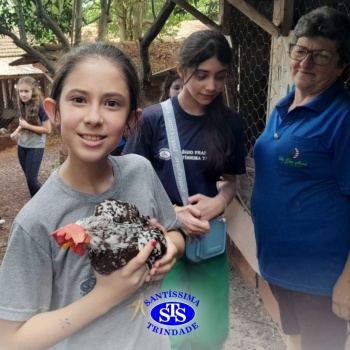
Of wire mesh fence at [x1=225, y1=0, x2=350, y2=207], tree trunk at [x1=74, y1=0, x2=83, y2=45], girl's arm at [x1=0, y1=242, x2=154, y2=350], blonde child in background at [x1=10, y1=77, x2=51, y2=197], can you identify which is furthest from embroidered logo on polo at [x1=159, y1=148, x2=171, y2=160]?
tree trunk at [x1=74, y1=0, x2=83, y2=45]

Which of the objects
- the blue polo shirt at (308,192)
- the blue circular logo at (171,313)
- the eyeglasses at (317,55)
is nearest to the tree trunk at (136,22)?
the eyeglasses at (317,55)

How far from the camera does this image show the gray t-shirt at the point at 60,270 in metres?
0.86

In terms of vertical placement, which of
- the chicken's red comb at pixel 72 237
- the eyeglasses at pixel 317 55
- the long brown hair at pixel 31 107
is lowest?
the long brown hair at pixel 31 107

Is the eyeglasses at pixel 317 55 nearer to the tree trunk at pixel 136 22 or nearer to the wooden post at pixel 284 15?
the wooden post at pixel 284 15

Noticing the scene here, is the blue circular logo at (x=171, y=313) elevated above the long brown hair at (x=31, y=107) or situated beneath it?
elevated above

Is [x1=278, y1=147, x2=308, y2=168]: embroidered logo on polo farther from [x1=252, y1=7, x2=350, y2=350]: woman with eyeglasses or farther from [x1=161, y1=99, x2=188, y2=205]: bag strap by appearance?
[x1=161, y1=99, x2=188, y2=205]: bag strap

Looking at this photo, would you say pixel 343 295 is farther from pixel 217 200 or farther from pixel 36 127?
pixel 36 127

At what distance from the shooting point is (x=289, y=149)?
4.97 ft

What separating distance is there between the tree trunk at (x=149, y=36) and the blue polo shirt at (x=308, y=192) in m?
2.60

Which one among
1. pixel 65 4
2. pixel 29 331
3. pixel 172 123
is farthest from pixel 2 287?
pixel 65 4

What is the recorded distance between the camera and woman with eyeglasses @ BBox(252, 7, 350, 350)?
4.77ft

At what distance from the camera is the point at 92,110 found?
3.05ft

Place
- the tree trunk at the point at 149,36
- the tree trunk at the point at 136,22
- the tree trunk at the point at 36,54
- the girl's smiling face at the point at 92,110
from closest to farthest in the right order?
the girl's smiling face at the point at 92,110, the tree trunk at the point at 149,36, the tree trunk at the point at 36,54, the tree trunk at the point at 136,22

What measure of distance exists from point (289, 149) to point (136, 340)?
86 centimetres
